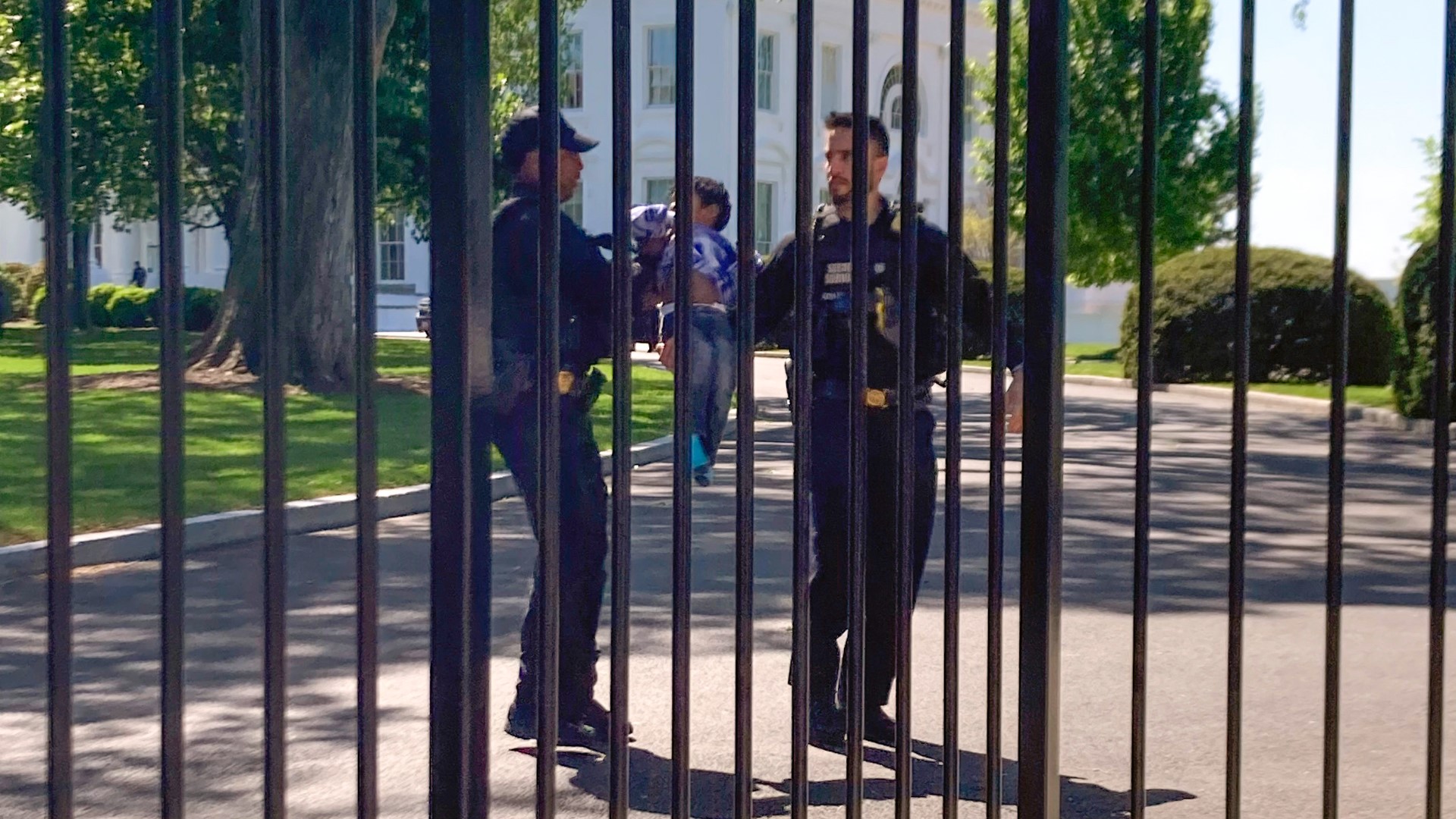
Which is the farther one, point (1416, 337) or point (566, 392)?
point (1416, 337)

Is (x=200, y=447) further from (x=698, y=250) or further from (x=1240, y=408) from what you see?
(x=1240, y=408)

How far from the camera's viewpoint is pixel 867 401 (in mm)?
5023

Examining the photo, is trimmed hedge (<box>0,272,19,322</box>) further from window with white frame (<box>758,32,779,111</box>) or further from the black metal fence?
the black metal fence

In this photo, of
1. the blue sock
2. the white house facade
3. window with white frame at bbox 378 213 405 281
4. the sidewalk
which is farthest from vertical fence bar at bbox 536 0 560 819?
window with white frame at bbox 378 213 405 281

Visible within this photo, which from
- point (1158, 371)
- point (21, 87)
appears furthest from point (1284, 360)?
point (21, 87)

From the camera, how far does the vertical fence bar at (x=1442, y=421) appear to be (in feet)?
9.02

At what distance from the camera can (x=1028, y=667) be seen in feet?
9.17

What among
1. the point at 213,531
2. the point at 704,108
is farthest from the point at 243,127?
the point at 704,108

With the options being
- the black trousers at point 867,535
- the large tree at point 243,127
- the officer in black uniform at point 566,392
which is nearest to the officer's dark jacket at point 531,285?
the officer in black uniform at point 566,392

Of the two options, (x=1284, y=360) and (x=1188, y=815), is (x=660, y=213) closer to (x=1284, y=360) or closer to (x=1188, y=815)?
(x=1188, y=815)

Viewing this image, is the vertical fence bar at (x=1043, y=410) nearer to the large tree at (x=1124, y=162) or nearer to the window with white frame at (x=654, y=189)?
the large tree at (x=1124, y=162)

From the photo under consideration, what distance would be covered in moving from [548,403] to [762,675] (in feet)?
13.5

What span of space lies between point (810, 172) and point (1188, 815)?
262cm

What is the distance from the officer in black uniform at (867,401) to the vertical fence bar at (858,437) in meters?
1.78
